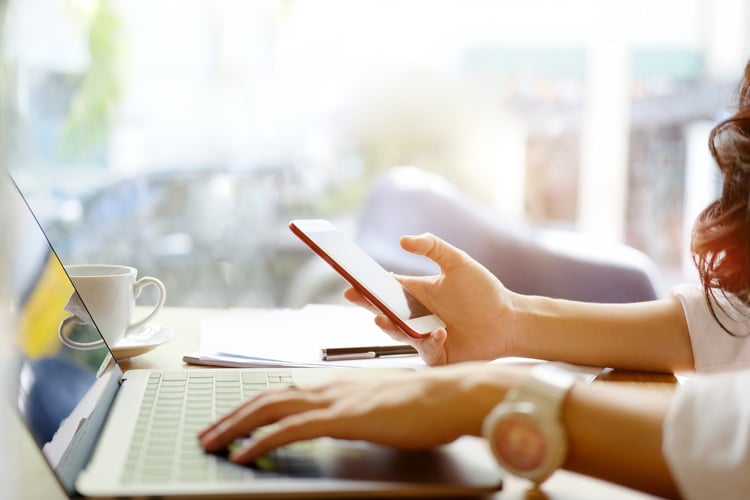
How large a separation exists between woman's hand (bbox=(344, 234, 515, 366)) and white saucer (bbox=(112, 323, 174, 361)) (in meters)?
0.23

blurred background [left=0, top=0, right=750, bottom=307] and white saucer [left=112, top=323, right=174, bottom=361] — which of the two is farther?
blurred background [left=0, top=0, right=750, bottom=307]

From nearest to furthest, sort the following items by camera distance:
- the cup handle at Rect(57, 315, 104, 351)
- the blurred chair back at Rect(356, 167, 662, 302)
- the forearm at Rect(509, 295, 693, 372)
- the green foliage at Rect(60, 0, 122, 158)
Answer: the cup handle at Rect(57, 315, 104, 351) < the forearm at Rect(509, 295, 693, 372) < the blurred chair back at Rect(356, 167, 662, 302) < the green foliage at Rect(60, 0, 122, 158)

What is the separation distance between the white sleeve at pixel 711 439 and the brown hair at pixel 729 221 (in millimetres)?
323

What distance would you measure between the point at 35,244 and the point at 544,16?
105 inches

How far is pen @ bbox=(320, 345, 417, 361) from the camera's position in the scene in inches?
35.8

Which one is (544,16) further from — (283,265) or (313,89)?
(283,265)

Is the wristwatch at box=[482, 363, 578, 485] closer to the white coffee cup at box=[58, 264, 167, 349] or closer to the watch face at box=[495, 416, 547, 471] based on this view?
the watch face at box=[495, 416, 547, 471]

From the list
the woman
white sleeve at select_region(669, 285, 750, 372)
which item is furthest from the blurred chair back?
the woman

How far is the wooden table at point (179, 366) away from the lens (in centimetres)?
57

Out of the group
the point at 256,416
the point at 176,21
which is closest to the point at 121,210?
the point at 176,21

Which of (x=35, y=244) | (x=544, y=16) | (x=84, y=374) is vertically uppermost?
(x=544, y=16)

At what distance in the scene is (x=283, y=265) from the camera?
330cm

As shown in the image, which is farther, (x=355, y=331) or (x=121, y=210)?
(x=121, y=210)

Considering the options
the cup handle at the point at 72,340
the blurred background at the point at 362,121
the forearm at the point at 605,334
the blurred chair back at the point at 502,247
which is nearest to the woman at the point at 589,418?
the forearm at the point at 605,334
